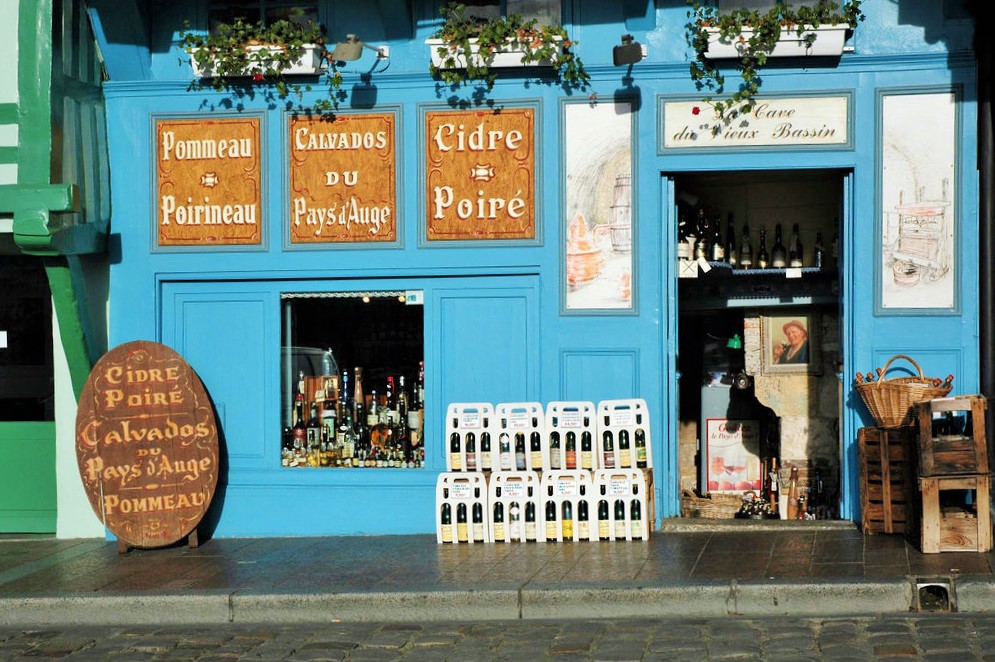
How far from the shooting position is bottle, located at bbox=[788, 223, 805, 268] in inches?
432

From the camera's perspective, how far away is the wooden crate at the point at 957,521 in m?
8.75

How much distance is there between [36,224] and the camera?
984 centimetres

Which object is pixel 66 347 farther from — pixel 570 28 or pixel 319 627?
pixel 570 28

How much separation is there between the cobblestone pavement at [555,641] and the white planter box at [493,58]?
4.40 metres

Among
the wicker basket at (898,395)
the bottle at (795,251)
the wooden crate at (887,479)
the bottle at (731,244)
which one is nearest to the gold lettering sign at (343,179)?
the bottle at (731,244)

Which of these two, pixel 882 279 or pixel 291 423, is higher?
pixel 882 279

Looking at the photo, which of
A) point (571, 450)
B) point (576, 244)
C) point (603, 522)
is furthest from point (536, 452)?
point (576, 244)

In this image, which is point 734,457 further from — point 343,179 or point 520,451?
point 343,179

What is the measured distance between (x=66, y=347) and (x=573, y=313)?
3989 millimetres

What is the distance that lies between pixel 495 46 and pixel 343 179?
1.58 metres

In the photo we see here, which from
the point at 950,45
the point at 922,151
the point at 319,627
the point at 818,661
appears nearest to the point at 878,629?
the point at 818,661

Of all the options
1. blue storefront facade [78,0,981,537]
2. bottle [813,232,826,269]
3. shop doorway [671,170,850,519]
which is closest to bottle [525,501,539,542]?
blue storefront facade [78,0,981,537]

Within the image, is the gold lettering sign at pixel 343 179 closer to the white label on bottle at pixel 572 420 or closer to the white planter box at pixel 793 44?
the white label on bottle at pixel 572 420

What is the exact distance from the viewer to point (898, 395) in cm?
946
